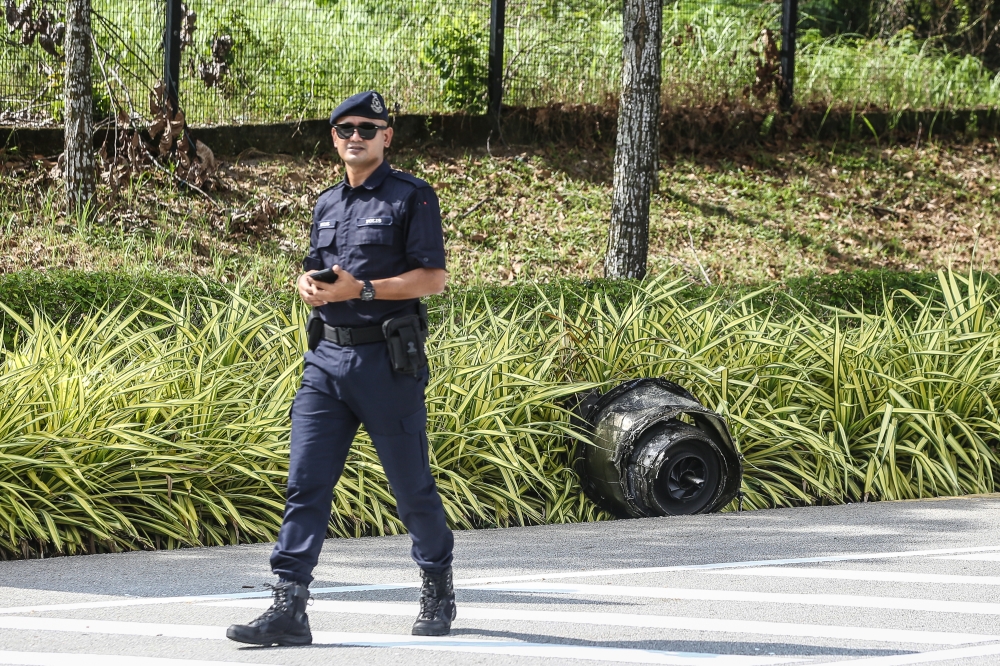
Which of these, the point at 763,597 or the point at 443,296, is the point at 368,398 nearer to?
the point at 763,597

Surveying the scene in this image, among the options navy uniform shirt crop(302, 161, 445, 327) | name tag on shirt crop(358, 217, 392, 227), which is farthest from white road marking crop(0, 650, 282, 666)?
name tag on shirt crop(358, 217, 392, 227)

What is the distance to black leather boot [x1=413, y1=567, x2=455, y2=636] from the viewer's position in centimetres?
457

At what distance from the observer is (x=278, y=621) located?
439cm

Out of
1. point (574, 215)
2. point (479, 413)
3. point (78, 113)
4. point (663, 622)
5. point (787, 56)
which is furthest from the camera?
point (787, 56)

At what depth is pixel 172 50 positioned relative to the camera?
13195mm

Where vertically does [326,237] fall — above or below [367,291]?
above

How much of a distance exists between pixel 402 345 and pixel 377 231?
0.43m

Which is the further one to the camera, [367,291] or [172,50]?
[172,50]

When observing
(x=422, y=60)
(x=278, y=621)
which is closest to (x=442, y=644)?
(x=278, y=621)

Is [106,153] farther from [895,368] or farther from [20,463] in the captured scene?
[895,368]

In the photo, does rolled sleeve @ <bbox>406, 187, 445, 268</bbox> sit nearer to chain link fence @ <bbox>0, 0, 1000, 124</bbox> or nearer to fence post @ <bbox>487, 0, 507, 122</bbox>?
chain link fence @ <bbox>0, 0, 1000, 124</bbox>

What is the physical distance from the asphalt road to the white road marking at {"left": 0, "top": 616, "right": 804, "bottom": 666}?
0.01 metres

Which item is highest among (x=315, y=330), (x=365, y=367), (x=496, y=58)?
(x=496, y=58)

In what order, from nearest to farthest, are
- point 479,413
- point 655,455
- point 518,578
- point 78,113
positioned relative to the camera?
point 518,578 < point 655,455 < point 479,413 < point 78,113
